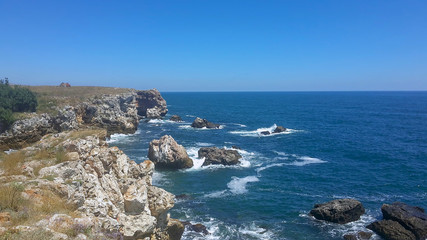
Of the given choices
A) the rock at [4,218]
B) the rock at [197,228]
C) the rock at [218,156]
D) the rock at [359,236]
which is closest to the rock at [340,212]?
the rock at [359,236]

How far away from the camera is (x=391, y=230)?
25.9m

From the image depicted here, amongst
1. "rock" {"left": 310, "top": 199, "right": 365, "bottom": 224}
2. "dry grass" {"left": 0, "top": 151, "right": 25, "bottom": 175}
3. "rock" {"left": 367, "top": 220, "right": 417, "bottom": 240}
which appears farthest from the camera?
"rock" {"left": 310, "top": 199, "right": 365, "bottom": 224}

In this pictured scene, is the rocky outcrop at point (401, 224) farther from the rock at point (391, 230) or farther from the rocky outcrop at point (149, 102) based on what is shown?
the rocky outcrop at point (149, 102)

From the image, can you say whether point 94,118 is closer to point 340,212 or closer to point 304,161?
point 304,161

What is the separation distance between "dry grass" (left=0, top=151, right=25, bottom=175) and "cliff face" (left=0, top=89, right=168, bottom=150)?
102 feet

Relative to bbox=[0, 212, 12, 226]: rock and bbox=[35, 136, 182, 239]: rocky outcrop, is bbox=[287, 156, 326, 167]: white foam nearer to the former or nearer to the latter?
bbox=[35, 136, 182, 239]: rocky outcrop

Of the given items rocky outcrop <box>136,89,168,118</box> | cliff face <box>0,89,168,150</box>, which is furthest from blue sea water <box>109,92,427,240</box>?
rocky outcrop <box>136,89,168,118</box>

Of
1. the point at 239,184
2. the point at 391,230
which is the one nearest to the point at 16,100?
the point at 239,184

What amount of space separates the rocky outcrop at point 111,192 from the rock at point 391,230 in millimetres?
18399

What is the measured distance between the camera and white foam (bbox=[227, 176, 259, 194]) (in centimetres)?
3616

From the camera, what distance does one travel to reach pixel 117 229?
13.0 m

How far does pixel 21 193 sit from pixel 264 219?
74.4 feet

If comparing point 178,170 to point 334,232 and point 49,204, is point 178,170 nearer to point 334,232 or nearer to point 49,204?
point 334,232

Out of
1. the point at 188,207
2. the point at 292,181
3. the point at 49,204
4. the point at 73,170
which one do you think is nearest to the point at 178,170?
the point at 188,207
